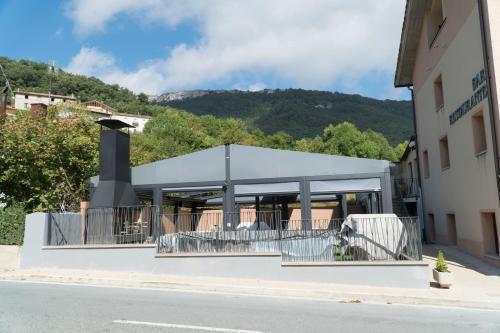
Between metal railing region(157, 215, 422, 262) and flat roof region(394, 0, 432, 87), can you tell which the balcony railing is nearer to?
metal railing region(157, 215, 422, 262)

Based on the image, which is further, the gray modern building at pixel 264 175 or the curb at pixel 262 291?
the gray modern building at pixel 264 175

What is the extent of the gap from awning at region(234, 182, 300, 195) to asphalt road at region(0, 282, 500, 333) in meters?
5.69

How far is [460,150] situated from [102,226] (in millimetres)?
12406

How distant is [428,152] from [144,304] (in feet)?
50.5

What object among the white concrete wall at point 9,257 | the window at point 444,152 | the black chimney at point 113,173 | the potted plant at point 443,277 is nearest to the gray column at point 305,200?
the potted plant at point 443,277

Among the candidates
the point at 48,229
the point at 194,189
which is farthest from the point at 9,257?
the point at 194,189

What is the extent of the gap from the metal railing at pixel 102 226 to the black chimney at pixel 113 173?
0.67 metres

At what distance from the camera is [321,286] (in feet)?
33.5

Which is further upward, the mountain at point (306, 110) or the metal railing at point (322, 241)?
the mountain at point (306, 110)

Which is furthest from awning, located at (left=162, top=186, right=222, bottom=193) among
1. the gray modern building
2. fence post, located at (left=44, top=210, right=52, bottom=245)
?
fence post, located at (left=44, top=210, right=52, bottom=245)

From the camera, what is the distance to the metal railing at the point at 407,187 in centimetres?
2312

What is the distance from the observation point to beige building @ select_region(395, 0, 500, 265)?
11930 millimetres

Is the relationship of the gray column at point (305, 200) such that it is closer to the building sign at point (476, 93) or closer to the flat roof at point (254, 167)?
the flat roof at point (254, 167)

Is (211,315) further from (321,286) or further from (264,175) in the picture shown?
(264,175)
